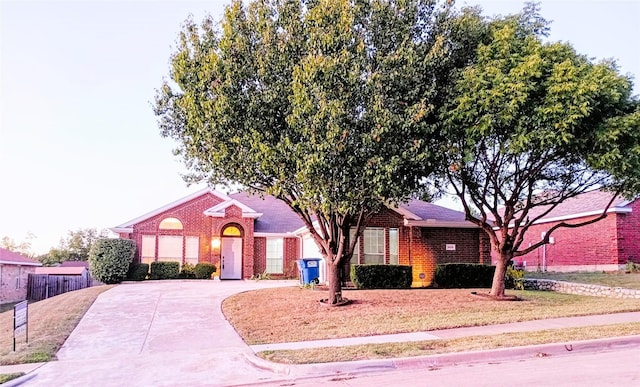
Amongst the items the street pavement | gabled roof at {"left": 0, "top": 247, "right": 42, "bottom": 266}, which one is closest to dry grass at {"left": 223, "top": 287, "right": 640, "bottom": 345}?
the street pavement

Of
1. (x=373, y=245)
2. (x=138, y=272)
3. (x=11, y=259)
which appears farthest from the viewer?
(x=11, y=259)

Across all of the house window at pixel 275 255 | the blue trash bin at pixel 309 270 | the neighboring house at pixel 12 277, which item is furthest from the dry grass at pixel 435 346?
the neighboring house at pixel 12 277

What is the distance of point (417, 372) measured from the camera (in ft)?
26.8

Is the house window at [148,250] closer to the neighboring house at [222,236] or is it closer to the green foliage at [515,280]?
the neighboring house at [222,236]

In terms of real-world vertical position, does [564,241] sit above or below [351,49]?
below

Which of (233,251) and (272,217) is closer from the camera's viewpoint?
(233,251)

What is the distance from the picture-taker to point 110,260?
23484 millimetres

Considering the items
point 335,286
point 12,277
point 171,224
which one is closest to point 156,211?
point 171,224

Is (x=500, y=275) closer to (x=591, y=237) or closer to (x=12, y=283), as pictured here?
(x=591, y=237)

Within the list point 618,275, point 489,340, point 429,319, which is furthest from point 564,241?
point 489,340

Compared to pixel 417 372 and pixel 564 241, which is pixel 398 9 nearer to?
pixel 417 372

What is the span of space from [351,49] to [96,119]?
12.1 meters

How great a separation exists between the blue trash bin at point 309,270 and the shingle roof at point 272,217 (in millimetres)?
6939

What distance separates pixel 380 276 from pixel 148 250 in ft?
42.8
